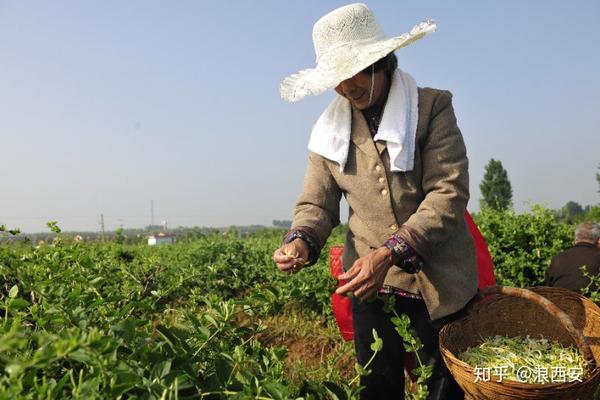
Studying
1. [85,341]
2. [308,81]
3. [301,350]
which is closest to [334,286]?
[308,81]

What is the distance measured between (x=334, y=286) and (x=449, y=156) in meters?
0.56

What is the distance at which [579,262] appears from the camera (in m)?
4.23

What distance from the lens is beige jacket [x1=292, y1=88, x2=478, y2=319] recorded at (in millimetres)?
1834

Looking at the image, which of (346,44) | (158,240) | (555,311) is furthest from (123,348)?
(158,240)

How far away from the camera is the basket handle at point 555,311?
5.60ft

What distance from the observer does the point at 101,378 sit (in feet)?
3.11

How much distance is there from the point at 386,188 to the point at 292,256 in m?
0.39

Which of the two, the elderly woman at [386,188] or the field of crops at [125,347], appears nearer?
the field of crops at [125,347]

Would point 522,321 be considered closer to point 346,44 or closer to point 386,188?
point 386,188

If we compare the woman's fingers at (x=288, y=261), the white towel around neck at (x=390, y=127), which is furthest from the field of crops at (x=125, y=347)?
the white towel around neck at (x=390, y=127)

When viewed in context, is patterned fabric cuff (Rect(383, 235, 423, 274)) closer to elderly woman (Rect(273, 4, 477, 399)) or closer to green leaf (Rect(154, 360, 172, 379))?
elderly woman (Rect(273, 4, 477, 399))

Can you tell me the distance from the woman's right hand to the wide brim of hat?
0.50 m

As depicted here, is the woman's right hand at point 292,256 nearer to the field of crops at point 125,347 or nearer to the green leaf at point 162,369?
the field of crops at point 125,347

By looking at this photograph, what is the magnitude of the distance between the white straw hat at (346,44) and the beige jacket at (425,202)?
229 millimetres
